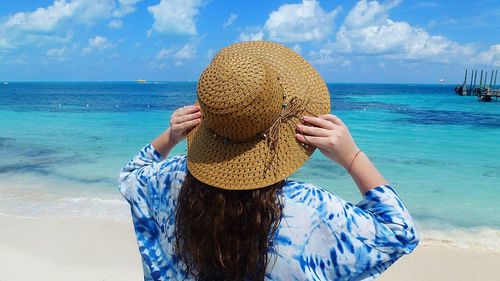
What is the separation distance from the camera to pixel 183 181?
114 cm

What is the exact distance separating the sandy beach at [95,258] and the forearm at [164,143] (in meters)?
3.56

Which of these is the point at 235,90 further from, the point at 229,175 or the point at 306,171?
the point at 306,171

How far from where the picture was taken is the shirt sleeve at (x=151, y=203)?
1198mm

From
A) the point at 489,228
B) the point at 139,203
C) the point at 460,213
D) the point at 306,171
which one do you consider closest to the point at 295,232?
the point at 139,203

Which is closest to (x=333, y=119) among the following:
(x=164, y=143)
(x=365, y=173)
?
(x=365, y=173)

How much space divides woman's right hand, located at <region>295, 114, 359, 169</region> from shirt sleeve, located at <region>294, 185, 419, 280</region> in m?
0.10

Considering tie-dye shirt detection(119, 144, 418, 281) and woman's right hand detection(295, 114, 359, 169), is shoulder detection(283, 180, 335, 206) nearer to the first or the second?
tie-dye shirt detection(119, 144, 418, 281)

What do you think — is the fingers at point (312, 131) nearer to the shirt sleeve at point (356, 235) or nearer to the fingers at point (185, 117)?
the shirt sleeve at point (356, 235)

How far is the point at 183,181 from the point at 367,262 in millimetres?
494

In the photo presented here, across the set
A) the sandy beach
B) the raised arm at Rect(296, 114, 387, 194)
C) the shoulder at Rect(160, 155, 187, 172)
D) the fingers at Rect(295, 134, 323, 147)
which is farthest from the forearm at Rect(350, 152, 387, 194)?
the sandy beach

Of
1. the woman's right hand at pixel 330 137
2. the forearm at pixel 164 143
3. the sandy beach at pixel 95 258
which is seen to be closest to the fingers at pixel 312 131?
the woman's right hand at pixel 330 137

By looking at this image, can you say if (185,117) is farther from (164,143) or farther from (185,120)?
(164,143)

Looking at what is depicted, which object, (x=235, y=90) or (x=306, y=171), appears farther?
(x=306, y=171)

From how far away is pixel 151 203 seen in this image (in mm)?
1236
